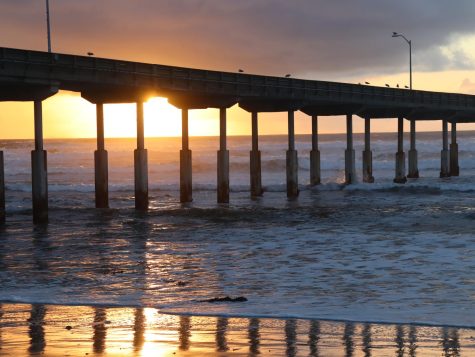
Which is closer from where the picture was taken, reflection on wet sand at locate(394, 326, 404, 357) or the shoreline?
reflection on wet sand at locate(394, 326, 404, 357)

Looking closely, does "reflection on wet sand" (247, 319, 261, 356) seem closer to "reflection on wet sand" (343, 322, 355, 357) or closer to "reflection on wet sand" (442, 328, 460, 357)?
"reflection on wet sand" (343, 322, 355, 357)

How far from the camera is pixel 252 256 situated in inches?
1011

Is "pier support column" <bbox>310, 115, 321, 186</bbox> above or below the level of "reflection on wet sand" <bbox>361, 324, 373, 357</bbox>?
above

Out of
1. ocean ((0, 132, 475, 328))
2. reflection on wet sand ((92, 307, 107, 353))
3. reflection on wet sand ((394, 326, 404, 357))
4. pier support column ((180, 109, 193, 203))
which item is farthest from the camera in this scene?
pier support column ((180, 109, 193, 203))

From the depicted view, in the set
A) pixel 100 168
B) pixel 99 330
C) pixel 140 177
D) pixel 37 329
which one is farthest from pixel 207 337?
pixel 100 168

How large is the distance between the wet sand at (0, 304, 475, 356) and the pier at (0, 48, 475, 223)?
21641 millimetres

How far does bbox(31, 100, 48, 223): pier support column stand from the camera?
37719mm

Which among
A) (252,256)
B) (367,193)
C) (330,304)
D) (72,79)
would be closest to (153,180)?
(367,193)

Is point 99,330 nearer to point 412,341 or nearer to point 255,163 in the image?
point 412,341

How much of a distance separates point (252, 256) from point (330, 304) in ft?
27.1

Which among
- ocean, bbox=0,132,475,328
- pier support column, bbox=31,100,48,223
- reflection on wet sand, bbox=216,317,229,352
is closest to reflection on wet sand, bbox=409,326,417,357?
ocean, bbox=0,132,475,328

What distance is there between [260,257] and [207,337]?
36.9 feet

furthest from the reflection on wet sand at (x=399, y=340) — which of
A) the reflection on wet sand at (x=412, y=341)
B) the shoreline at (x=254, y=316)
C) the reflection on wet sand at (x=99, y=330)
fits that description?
the reflection on wet sand at (x=99, y=330)

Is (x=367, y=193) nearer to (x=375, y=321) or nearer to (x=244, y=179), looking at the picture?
(x=244, y=179)
